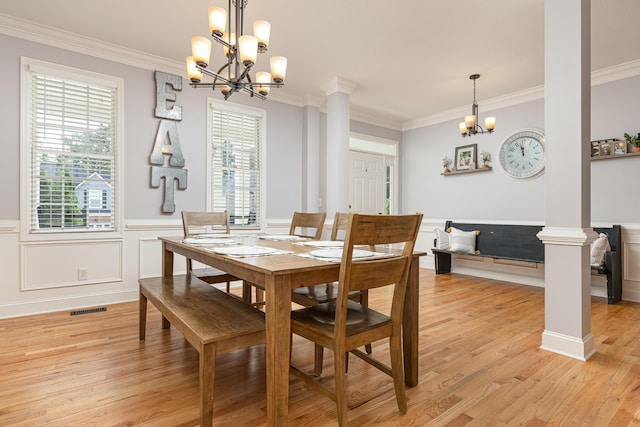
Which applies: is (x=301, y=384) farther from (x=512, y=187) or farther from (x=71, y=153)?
(x=512, y=187)

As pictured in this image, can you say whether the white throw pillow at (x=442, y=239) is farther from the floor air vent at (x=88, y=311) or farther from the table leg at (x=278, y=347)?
the floor air vent at (x=88, y=311)

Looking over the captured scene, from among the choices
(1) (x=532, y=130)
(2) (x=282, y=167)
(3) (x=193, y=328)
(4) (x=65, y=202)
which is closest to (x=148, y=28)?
(4) (x=65, y=202)

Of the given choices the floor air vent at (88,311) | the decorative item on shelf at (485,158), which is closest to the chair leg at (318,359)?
the floor air vent at (88,311)

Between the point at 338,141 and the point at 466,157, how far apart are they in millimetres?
2356

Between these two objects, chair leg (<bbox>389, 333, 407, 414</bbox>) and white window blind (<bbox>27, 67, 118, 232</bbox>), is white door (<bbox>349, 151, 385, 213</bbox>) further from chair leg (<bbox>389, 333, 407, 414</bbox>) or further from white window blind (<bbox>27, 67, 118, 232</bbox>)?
chair leg (<bbox>389, 333, 407, 414</bbox>)

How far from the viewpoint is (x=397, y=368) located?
1551 millimetres

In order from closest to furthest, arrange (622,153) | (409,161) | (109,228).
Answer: (109,228)
(622,153)
(409,161)

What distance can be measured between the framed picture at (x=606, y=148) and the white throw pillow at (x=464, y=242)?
1736mm

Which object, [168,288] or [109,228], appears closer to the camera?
[168,288]

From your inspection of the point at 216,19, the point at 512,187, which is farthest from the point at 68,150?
the point at 512,187

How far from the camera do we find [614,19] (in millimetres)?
2891

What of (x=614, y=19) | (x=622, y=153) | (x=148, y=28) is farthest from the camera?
(x=622, y=153)

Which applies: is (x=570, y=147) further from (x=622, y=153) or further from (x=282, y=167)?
(x=282, y=167)

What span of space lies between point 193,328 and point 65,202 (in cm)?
273
